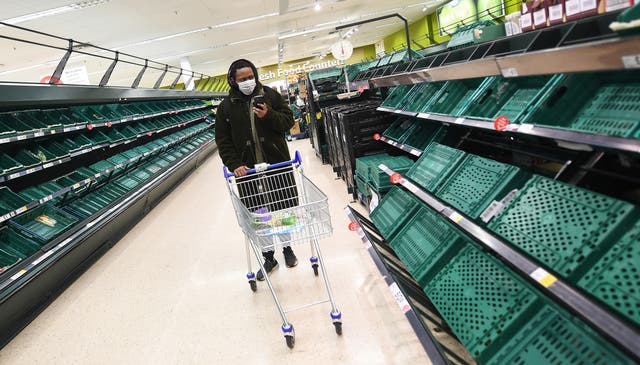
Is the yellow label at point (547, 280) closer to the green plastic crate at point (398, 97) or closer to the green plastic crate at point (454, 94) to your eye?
the green plastic crate at point (454, 94)

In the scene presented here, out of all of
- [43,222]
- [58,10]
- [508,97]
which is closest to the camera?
[508,97]

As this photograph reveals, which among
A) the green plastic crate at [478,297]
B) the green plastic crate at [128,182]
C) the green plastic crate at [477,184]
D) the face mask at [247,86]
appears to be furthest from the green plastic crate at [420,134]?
the green plastic crate at [128,182]

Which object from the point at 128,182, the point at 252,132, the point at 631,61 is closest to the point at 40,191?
the point at 128,182

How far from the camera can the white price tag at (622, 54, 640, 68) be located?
1082 mm

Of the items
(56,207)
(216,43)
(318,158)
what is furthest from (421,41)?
(56,207)

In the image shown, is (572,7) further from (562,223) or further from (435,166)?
(562,223)

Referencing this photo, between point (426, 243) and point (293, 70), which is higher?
point (293, 70)

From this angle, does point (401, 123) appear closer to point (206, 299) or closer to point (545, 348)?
point (206, 299)

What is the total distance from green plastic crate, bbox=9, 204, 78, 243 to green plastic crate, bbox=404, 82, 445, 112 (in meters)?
3.81

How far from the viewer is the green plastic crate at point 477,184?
77.7 inches

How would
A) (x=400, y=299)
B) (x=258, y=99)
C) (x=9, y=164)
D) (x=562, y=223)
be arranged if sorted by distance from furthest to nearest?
(x=9, y=164), (x=258, y=99), (x=400, y=299), (x=562, y=223)

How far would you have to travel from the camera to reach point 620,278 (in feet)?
4.09

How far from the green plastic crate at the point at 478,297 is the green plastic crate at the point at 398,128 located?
2.17 meters

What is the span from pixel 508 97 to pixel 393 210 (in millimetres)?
1210
